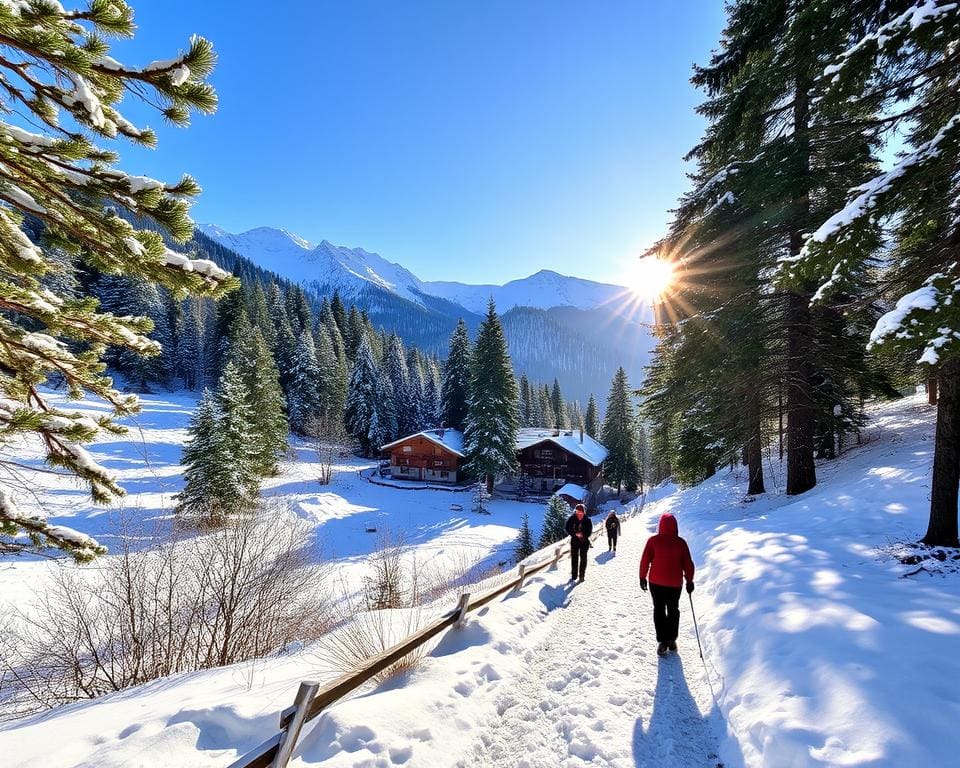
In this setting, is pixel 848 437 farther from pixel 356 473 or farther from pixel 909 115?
pixel 356 473

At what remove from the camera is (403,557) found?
20938 mm

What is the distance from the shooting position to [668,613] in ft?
18.5

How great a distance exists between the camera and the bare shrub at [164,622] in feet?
27.2

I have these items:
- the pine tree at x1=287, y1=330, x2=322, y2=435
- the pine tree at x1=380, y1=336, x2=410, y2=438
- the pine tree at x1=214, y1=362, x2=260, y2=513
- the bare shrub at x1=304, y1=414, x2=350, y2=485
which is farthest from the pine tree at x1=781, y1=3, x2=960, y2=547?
the pine tree at x1=380, y1=336, x2=410, y2=438

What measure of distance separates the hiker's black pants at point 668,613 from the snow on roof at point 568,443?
1488 inches

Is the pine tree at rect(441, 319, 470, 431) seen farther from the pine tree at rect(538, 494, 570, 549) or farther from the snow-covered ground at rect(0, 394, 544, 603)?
the pine tree at rect(538, 494, 570, 549)

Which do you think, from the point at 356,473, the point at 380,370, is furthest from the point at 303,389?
the point at 356,473

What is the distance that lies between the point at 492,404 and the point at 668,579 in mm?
33607

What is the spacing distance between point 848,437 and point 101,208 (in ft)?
71.9

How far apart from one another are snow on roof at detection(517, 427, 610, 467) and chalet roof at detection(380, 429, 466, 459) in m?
6.70

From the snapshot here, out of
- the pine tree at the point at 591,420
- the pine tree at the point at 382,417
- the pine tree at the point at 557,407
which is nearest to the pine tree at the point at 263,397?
the pine tree at the point at 382,417

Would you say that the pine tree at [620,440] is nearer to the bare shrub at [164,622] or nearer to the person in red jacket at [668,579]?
the bare shrub at [164,622]

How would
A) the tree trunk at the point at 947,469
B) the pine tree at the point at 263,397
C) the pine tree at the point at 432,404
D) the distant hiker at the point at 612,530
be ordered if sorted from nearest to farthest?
the tree trunk at the point at 947,469 < the distant hiker at the point at 612,530 < the pine tree at the point at 263,397 < the pine tree at the point at 432,404

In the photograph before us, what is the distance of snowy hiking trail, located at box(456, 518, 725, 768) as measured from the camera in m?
3.72
